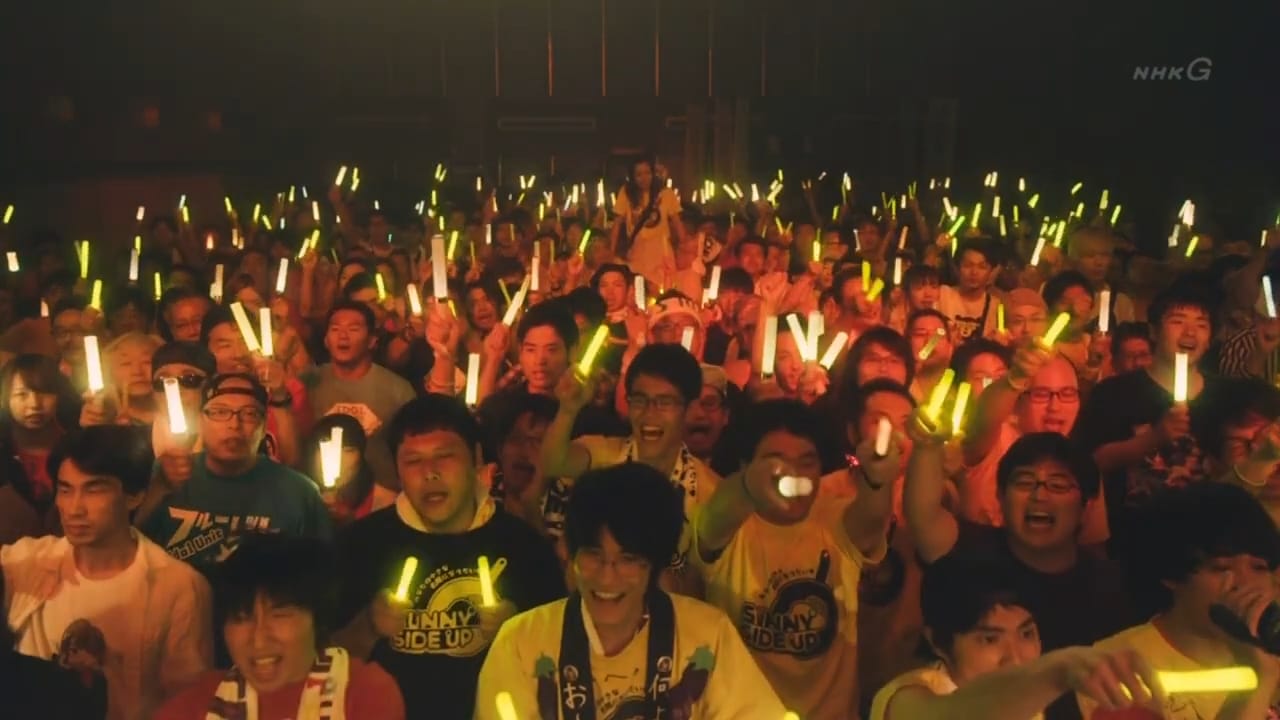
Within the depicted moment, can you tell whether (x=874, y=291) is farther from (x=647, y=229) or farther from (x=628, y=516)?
(x=628, y=516)

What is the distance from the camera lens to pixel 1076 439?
14.6 ft

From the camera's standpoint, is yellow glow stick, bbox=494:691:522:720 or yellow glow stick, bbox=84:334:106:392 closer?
yellow glow stick, bbox=494:691:522:720

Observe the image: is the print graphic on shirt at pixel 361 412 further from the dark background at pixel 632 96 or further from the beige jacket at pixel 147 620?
the dark background at pixel 632 96

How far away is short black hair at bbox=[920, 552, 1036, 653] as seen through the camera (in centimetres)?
249

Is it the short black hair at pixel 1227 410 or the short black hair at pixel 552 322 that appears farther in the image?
the short black hair at pixel 552 322

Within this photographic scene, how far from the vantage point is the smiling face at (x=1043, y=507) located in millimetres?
3162

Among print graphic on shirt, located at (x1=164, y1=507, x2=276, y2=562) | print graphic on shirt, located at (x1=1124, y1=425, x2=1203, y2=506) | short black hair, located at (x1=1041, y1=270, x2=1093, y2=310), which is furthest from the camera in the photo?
short black hair, located at (x1=1041, y1=270, x2=1093, y2=310)

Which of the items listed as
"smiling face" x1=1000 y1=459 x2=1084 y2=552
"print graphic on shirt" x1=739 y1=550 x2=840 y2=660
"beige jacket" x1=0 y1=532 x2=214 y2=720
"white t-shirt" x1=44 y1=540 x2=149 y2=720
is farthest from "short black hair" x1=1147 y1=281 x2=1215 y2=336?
"white t-shirt" x1=44 y1=540 x2=149 y2=720

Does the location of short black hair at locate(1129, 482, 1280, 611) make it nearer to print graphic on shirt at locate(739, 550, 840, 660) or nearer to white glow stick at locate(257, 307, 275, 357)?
print graphic on shirt at locate(739, 550, 840, 660)

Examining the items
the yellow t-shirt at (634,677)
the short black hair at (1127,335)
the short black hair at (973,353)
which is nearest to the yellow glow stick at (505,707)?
the yellow t-shirt at (634,677)

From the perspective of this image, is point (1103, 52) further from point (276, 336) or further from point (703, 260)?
point (276, 336)

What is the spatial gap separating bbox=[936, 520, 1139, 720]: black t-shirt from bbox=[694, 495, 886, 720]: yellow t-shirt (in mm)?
288

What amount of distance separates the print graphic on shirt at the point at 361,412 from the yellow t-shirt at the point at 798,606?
1.82 metres

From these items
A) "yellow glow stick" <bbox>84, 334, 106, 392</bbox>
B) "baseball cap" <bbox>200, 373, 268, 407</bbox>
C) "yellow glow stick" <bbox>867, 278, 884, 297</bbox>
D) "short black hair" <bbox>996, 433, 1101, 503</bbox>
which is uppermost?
"yellow glow stick" <bbox>867, 278, 884, 297</bbox>
